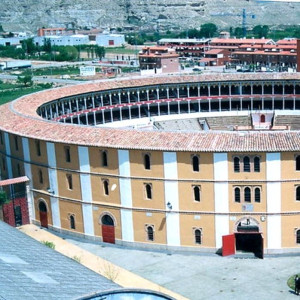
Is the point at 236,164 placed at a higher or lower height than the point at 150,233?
higher

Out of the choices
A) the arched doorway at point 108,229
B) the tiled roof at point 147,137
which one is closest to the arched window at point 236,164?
the tiled roof at point 147,137

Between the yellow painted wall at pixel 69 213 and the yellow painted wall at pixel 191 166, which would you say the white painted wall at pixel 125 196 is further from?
the yellow painted wall at pixel 191 166

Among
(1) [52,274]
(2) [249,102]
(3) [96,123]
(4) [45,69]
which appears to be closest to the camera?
(1) [52,274]

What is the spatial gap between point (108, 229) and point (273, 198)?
426 inches

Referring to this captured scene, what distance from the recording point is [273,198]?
3797 cm

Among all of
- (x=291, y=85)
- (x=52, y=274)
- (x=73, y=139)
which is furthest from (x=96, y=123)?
(x=52, y=274)

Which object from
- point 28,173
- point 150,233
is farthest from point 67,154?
point 150,233

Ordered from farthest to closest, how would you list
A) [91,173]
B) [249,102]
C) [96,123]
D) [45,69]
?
[45,69] < [249,102] < [96,123] < [91,173]

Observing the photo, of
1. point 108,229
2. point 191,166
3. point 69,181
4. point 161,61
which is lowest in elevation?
point 108,229

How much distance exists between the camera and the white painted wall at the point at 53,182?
42188 millimetres

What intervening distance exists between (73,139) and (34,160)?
4252 mm

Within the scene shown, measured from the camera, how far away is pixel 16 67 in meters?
155

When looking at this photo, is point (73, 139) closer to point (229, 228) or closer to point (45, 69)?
point (229, 228)

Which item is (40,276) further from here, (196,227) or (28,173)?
(28,173)
